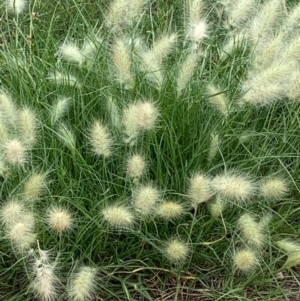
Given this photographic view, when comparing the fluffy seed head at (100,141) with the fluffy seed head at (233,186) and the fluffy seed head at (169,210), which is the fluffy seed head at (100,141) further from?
the fluffy seed head at (233,186)

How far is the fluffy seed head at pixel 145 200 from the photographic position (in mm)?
1898

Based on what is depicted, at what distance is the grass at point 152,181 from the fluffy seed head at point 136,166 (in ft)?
0.26

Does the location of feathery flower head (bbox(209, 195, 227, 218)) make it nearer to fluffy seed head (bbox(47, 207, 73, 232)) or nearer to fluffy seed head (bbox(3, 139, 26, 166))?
fluffy seed head (bbox(47, 207, 73, 232))

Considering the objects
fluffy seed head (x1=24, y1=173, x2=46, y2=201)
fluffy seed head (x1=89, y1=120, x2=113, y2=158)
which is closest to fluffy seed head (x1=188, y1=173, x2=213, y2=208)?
fluffy seed head (x1=89, y1=120, x2=113, y2=158)

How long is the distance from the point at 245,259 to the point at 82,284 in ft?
1.58

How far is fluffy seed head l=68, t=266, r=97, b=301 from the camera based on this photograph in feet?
5.96

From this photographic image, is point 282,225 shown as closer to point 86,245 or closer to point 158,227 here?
point 158,227

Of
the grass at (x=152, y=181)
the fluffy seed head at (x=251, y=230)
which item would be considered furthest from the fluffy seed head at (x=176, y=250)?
the fluffy seed head at (x=251, y=230)

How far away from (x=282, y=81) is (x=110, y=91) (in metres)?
0.60

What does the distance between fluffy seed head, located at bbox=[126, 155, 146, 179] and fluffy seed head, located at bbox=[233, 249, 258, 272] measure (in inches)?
15.0

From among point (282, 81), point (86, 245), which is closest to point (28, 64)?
point (86, 245)

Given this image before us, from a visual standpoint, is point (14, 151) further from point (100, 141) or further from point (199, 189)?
point (199, 189)

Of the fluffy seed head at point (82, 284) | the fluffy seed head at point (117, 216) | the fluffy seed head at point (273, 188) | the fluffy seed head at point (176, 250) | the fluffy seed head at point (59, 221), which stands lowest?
the fluffy seed head at point (176, 250)

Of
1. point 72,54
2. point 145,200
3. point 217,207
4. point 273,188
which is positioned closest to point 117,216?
point 145,200
